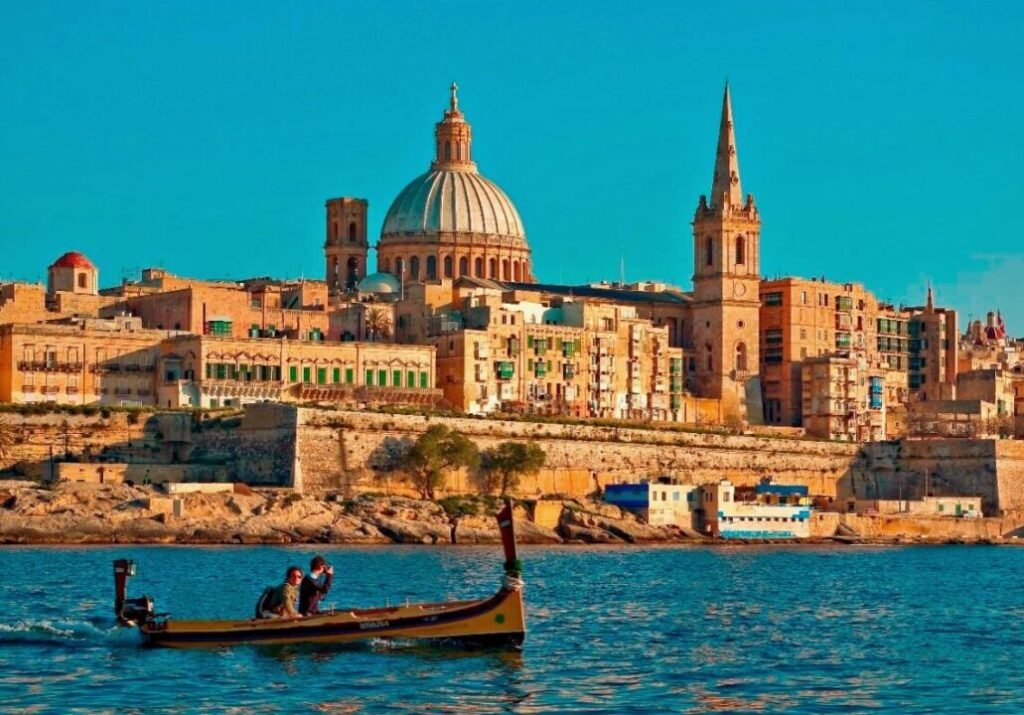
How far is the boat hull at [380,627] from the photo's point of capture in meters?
38.3

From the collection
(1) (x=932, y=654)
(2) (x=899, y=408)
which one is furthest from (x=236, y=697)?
(2) (x=899, y=408)

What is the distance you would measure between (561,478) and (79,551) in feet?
92.7

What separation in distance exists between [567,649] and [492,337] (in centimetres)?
5937

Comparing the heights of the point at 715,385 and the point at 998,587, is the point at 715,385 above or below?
above

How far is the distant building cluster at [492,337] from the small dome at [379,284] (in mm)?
142

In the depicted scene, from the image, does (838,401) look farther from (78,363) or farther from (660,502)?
(78,363)

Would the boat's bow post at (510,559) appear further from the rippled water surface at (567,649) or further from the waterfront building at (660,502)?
the waterfront building at (660,502)

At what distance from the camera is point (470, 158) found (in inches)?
4751

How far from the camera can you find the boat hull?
38.3 metres

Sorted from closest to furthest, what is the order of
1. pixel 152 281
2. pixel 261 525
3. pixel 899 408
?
pixel 261 525, pixel 152 281, pixel 899 408

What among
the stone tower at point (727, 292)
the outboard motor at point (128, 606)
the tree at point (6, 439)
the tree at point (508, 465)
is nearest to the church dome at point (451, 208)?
the stone tower at point (727, 292)

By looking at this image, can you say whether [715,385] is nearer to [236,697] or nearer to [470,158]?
[470,158]

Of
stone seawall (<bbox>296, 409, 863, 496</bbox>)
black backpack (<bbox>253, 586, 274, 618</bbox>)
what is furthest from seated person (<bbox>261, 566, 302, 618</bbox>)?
stone seawall (<bbox>296, 409, 863, 496</bbox>)

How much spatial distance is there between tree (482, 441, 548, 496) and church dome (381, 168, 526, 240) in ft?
92.0
